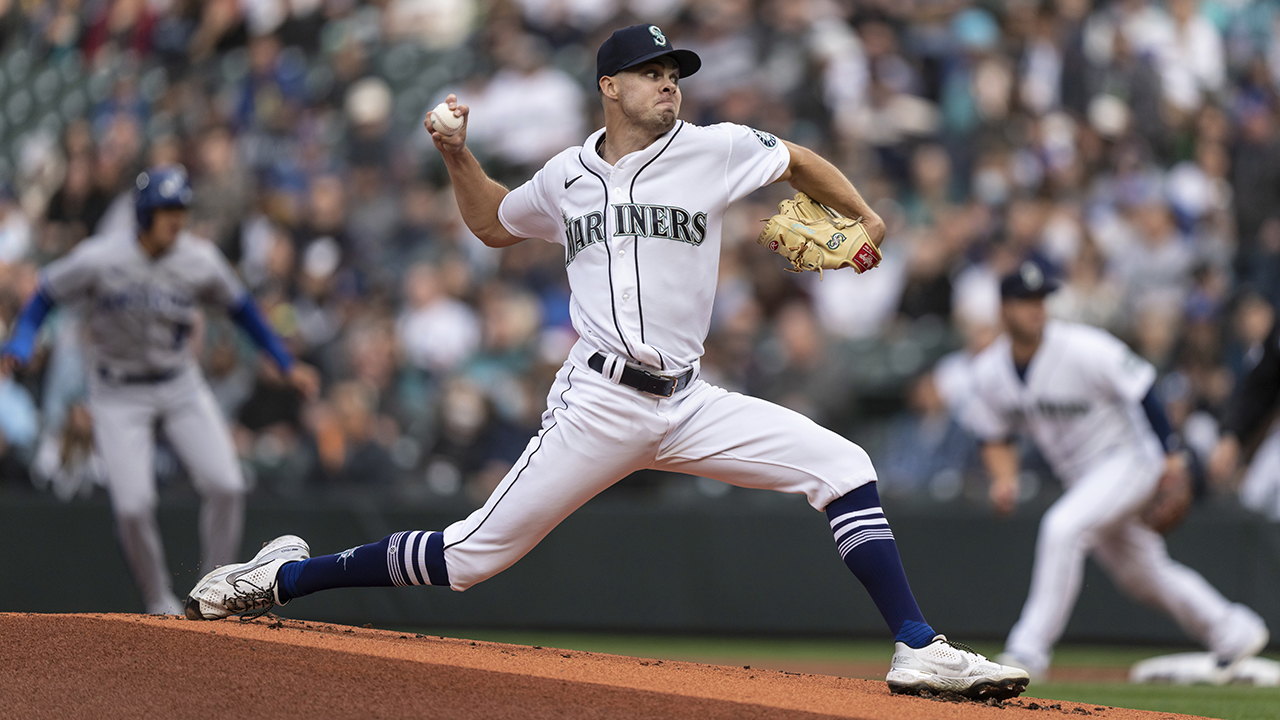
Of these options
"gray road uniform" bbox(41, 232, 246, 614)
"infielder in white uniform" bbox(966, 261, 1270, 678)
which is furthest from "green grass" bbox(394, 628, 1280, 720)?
"gray road uniform" bbox(41, 232, 246, 614)

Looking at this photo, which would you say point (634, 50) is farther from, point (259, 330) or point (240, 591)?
point (259, 330)

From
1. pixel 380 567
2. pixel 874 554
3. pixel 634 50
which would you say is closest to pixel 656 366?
pixel 874 554

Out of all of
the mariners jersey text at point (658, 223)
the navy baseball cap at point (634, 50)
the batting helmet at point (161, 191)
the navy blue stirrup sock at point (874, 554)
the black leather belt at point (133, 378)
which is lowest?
the navy blue stirrup sock at point (874, 554)

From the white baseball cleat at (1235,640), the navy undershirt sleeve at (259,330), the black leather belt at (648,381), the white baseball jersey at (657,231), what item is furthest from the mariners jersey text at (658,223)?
the white baseball cleat at (1235,640)

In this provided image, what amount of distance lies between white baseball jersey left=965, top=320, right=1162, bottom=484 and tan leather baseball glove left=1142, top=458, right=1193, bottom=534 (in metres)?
0.21

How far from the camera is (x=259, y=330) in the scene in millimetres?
7758

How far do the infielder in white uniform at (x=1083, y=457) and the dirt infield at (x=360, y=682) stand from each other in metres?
2.62

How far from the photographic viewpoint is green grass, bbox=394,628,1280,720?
6176mm

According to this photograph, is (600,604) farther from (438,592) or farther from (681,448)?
(681,448)

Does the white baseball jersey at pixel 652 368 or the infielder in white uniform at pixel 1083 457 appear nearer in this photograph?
the white baseball jersey at pixel 652 368

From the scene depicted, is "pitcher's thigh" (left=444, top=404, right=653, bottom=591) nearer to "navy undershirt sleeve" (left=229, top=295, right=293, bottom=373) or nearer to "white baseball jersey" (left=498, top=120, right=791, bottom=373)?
"white baseball jersey" (left=498, top=120, right=791, bottom=373)

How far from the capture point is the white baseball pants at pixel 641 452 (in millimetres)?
4469

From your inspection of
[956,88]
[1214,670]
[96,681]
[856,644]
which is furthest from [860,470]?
[956,88]

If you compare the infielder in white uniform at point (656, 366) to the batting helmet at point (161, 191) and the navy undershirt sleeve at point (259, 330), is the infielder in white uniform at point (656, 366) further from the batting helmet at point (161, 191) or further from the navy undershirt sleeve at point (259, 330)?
the navy undershirt sleeve at point (259, 330)
